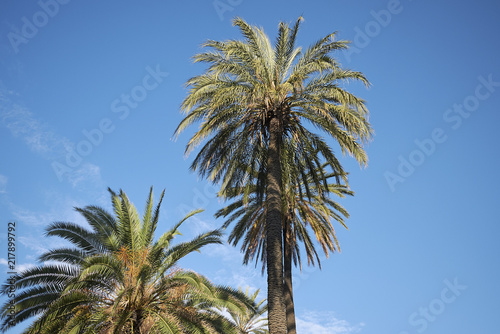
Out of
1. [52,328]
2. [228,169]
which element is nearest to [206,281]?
[228,169]

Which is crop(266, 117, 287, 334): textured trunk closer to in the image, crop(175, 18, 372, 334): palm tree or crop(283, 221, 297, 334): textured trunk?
crop(175, 18, 372, 334): palm tree

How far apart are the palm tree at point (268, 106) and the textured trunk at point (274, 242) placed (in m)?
0.04

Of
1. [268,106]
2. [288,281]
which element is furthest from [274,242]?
[288,281]

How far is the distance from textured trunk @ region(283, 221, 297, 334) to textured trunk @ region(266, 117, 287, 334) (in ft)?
29.5

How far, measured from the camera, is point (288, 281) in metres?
24.9

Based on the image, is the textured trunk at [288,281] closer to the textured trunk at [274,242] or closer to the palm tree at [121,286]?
the palm tree at [121,286]

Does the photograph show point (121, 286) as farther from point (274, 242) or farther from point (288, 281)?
point (288, 281)

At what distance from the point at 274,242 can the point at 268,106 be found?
4.77 meters

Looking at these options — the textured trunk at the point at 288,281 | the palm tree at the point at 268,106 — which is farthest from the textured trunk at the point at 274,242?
the textured trunk at the point at 288,281

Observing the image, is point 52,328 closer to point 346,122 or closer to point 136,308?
point 136,308

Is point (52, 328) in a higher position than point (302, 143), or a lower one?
lower

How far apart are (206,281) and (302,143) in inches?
263

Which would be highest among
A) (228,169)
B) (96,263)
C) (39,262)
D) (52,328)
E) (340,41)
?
(340,41)

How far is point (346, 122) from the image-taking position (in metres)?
17.7
